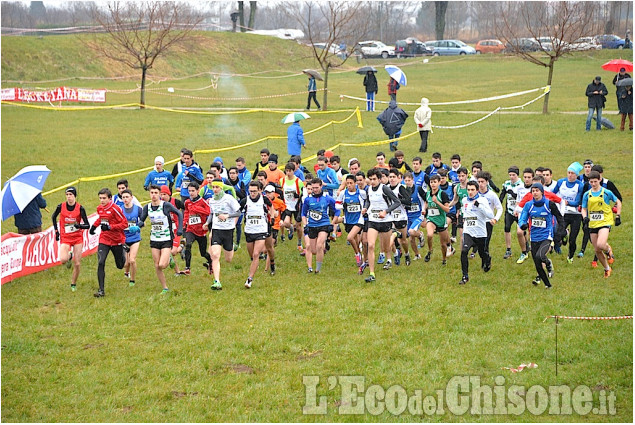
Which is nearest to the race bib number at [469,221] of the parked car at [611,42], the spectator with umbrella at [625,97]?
the spectator with umbrella at [625,97]

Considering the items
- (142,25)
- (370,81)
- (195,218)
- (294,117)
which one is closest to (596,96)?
(370,81)

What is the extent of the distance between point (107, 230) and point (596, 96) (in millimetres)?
20762

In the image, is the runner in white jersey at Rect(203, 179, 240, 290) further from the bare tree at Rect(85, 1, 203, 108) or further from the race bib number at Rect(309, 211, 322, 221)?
the bare tree at Rect(85, 1, 203, 108)

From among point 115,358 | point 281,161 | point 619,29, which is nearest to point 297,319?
point 115,358

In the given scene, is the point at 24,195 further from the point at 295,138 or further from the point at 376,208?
the point at 295,138

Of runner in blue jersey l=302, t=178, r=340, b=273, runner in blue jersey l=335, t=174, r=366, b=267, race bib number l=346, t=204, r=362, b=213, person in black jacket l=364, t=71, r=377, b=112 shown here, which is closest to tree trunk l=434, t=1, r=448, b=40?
person in black jacket l=364, t=71, r=377, b=112

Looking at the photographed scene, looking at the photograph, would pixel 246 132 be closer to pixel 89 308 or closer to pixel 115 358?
pixel 89 308

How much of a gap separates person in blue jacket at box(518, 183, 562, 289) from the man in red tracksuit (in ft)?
23.7

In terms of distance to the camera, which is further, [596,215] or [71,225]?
[596,215]

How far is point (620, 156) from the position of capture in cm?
2505

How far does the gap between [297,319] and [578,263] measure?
6291mm

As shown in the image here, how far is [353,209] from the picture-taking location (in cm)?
1509

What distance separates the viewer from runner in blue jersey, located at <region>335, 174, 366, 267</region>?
14.9m

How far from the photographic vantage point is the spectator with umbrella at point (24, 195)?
48.1 ft
